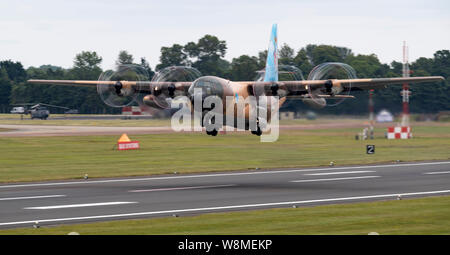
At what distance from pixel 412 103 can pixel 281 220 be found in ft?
173

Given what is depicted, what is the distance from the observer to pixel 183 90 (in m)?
42.0

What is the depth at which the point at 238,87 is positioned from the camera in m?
39.3

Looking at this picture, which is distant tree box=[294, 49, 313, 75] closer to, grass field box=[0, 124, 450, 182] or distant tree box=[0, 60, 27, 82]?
grass field box=[0, 124, 450, 182]

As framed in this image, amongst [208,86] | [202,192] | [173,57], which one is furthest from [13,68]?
[202,192]

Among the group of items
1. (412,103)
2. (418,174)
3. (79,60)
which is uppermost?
(79,60)

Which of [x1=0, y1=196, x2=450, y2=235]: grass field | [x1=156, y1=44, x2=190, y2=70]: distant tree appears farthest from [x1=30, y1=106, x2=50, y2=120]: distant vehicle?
[x1=0, y1=196, x2=450, y2=235]: grass field

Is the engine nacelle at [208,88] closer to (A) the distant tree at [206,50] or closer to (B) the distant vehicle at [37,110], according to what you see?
(A) the distant tree at [206,50]

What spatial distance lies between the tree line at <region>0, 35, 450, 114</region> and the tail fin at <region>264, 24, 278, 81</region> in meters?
13.4

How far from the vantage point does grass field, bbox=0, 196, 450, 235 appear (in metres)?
19.7

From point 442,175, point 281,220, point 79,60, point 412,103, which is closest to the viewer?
point 281,220

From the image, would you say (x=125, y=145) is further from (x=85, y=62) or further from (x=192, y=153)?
(x=85, y=62)
